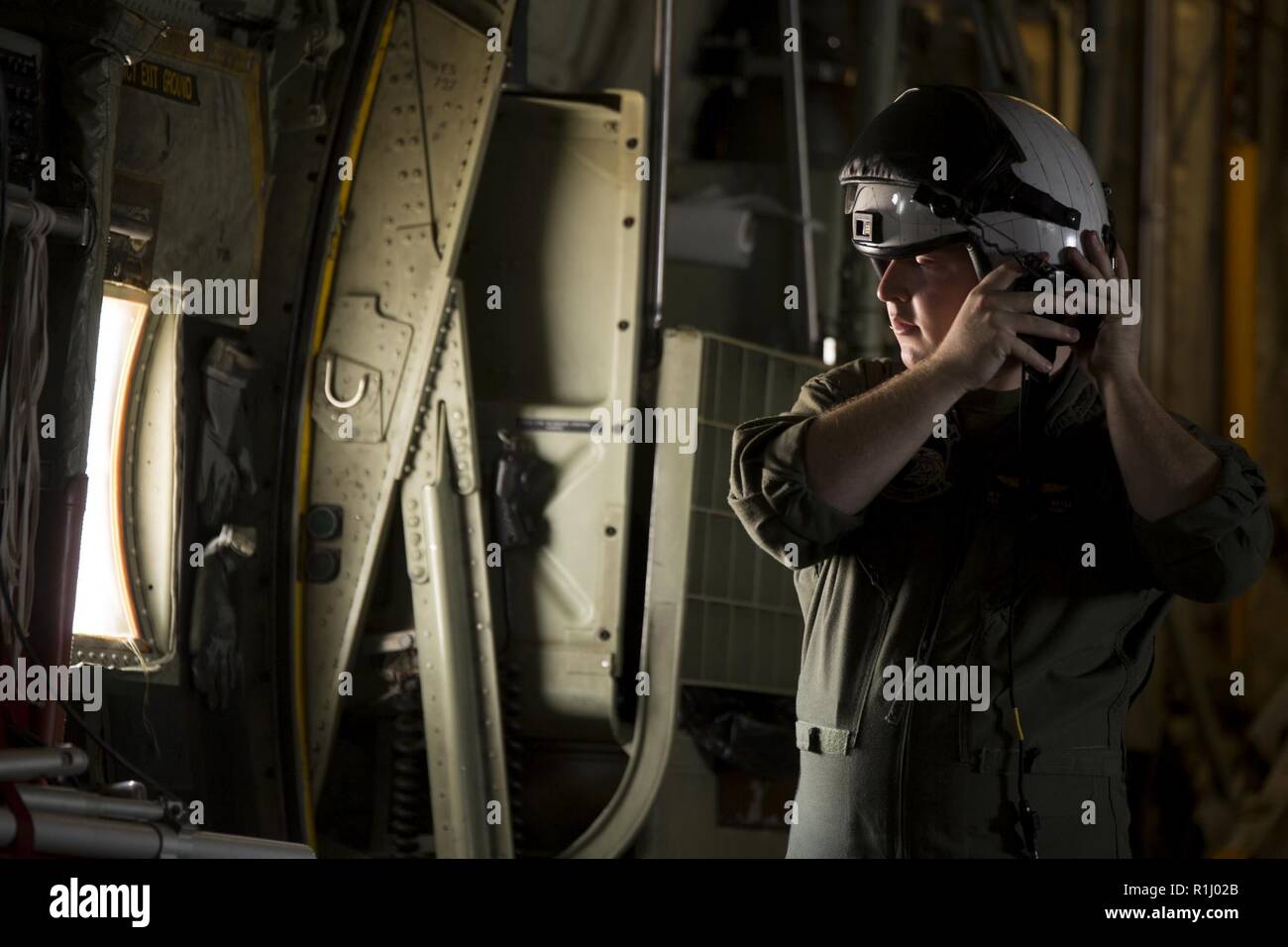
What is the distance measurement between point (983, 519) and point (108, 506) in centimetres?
237

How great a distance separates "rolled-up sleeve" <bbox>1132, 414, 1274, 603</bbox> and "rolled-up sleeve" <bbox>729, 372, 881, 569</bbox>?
0.37 m

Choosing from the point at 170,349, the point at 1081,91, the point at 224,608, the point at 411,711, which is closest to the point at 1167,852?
the point at 1081,91

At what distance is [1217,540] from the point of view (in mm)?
1926

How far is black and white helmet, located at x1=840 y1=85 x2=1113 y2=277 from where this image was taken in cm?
217

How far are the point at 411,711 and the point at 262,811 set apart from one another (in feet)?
1.53

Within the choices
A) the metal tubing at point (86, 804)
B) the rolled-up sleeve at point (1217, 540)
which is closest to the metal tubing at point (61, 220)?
the metal tubing at point (86, 804)

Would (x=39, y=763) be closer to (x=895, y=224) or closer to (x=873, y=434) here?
(x=873, y=434)

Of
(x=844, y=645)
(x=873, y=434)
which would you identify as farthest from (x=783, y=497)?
(x=844, y=645)

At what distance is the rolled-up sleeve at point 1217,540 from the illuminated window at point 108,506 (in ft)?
8.23

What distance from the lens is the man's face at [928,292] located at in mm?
2191

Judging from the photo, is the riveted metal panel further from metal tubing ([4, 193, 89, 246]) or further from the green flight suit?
the green flight suit

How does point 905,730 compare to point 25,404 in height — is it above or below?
below

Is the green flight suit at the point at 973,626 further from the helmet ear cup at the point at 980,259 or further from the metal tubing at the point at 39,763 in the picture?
the metal tubing at the point at 39,763

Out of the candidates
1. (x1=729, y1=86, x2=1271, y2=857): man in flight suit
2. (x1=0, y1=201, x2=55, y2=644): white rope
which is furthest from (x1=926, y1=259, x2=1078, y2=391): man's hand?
(x1=0, y1=201, x2=55, y2=644): white rope
